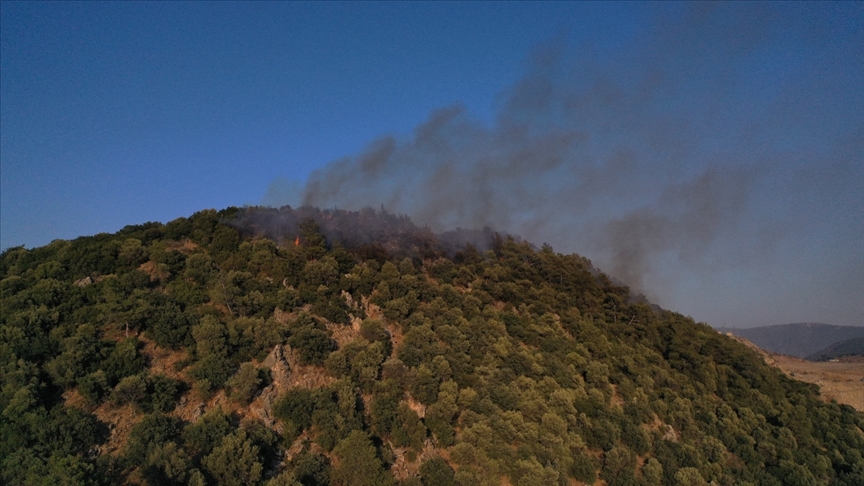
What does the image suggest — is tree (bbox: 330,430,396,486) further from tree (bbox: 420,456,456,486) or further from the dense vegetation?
tree (bbox: 420,456,456,486)

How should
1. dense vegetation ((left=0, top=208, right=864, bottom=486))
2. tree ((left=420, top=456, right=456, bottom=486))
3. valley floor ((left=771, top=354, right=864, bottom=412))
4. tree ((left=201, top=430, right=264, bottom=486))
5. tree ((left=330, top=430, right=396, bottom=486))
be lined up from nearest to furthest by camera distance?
tree ((left=201, top=430, right=264, bottom=486))
dense vegetation ((left=0, top=208, right=864, bottom=486))
tree ((left=330, top=430, right=396, bottom=486))
tree ((left=420, top=456, right=456, bottom=486))
valley floor ((left=771, top=354, right=864, bottom=412))

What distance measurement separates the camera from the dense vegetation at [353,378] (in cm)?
1762

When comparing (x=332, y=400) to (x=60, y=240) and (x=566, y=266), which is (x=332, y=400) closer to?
(x=60, y=240)

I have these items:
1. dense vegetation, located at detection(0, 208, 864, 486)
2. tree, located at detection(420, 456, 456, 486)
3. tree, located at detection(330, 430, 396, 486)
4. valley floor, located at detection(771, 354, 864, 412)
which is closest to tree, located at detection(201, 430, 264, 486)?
dense vegetation, located at detection(0, 208, 864, 486)

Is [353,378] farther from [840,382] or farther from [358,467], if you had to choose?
[840,382]

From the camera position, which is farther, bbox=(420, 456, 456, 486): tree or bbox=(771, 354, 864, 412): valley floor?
bbox=(771, 354, 864, 412): valley floor

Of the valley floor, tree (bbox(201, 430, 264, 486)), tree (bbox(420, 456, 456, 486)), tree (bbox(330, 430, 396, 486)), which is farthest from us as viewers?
the valley floor

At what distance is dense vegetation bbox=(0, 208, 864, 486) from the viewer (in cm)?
1762

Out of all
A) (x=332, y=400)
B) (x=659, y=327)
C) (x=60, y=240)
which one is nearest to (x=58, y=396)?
(x=332, y=400)

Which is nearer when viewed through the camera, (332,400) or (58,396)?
(58,396)

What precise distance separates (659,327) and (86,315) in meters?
39.3

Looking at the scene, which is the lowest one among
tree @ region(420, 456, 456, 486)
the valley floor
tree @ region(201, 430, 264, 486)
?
the valley floor

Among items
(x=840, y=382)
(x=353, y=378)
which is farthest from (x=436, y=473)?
(x=840, y=382)

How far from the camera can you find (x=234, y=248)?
98.2ft
